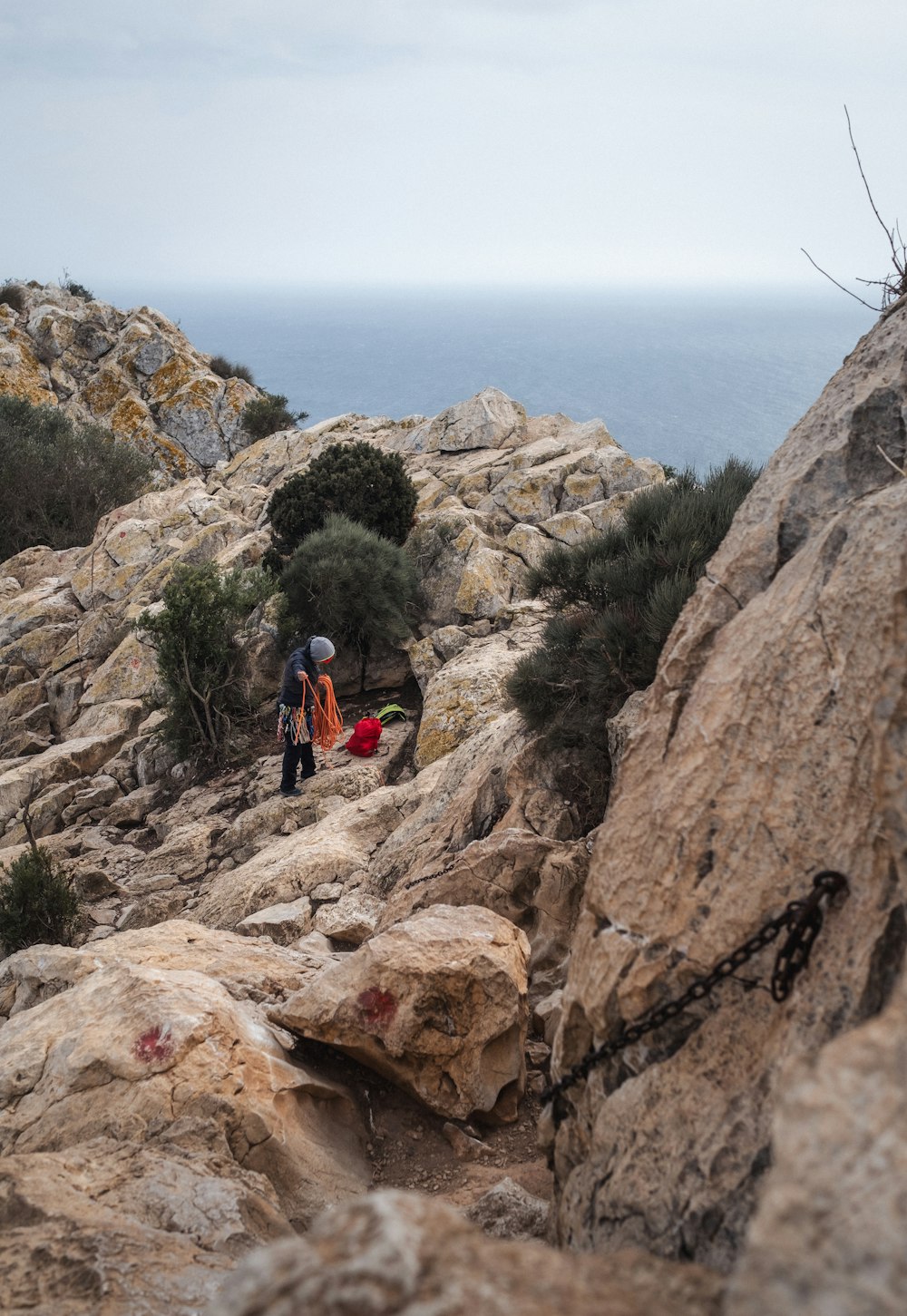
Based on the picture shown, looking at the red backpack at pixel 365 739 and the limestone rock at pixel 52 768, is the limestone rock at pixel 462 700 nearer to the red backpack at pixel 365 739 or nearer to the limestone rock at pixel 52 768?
the red backpack at pixel 365 739

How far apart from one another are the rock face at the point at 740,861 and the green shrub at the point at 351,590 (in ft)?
36.9

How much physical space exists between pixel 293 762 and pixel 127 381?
31.8 m

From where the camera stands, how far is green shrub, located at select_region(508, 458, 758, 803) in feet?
25.3

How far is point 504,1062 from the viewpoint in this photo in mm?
5121

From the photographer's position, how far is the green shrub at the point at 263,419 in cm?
3578

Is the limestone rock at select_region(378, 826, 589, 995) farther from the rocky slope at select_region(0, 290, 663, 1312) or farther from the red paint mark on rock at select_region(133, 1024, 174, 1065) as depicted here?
the red paint mark on rock at select_region(133, 1024, 174, 1065)

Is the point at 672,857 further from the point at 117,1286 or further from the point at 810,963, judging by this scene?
the point at 117,1286

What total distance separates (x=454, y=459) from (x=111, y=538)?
8731 mm

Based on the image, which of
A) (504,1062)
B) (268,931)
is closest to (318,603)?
(268,931)

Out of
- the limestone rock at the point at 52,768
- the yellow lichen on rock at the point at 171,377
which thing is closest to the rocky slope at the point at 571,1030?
the limestone rock at the point at 52,768

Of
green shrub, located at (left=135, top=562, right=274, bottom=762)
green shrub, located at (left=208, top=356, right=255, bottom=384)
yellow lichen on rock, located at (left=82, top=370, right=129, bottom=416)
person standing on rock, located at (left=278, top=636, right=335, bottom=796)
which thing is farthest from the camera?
green shrub, located at (left=208, top=356, right=255, bottom=384)

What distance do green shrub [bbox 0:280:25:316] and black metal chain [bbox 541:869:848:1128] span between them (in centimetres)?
4619

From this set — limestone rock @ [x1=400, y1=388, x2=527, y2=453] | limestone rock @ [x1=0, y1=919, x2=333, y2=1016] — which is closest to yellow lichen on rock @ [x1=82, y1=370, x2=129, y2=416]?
limestone rock @ [x1=400, y1=388, x2=527, y2=453]

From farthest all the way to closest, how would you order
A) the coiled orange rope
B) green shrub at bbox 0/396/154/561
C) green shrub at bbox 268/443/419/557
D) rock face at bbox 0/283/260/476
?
1. rock face at bbox 0/283/260/476
2. green shrub at bbox 0/396/154/561
3. green shrub at bbox 268/443/419/557
4. the coiled orange rope
